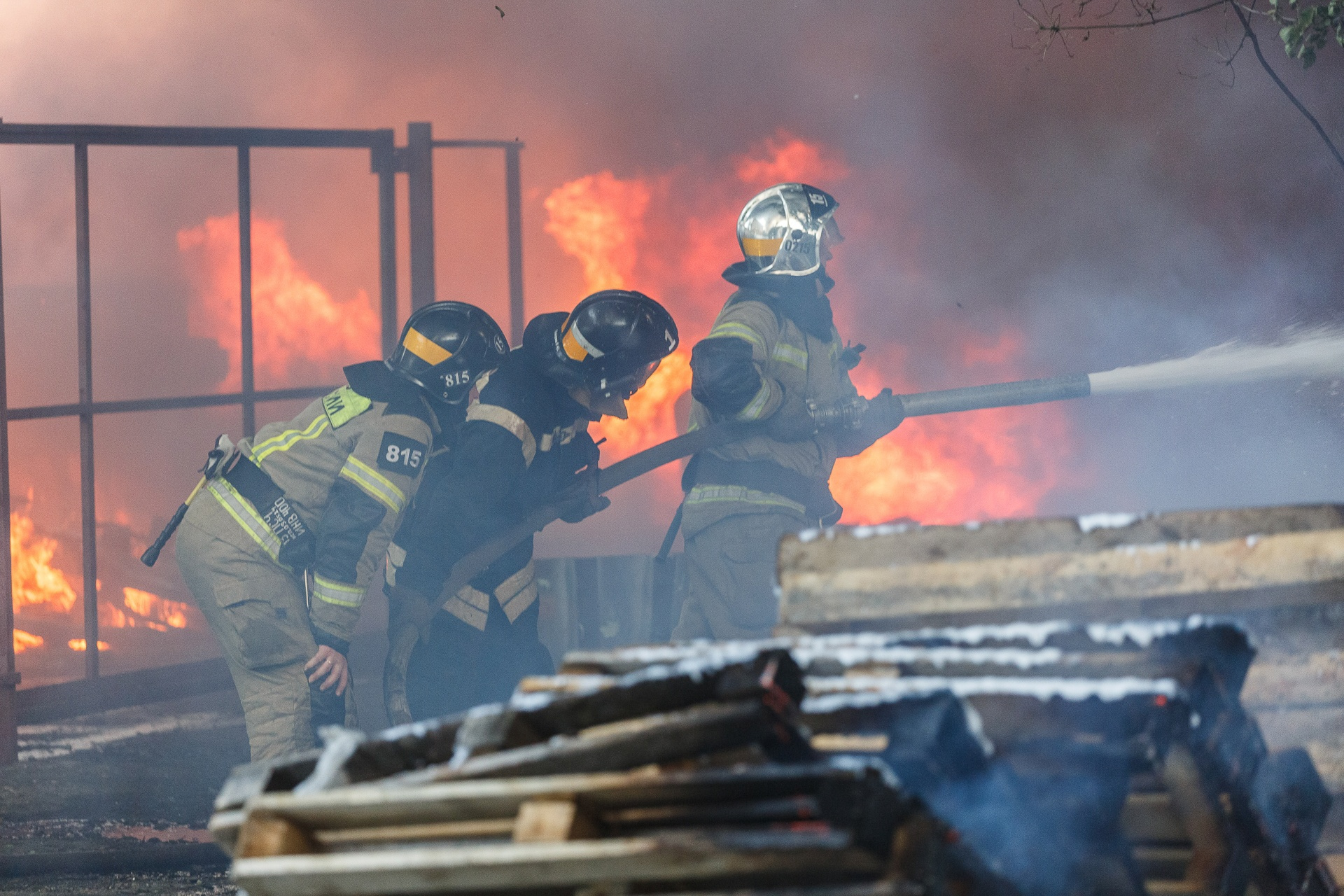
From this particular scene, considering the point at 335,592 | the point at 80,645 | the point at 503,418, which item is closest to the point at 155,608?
the point at 80,645

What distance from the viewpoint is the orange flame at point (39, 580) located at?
742 cm

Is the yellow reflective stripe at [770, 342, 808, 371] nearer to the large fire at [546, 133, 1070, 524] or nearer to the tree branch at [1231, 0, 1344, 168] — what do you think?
the tree branch at [1231, 0, 1344, 168]

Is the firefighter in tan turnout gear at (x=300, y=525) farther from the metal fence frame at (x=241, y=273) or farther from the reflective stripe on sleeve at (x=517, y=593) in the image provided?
the metal fence frame at (x=241, y=273)

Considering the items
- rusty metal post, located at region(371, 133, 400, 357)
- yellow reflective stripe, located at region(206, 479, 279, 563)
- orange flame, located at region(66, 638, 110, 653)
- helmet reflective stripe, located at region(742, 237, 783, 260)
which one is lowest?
orange flame, located at region(66, 638, 110, 653)

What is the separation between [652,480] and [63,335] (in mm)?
5056

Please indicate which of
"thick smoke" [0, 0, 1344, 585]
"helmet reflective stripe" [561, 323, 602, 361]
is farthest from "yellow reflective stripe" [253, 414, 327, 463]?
"thick smoke" [0, 0, 1344, 585]

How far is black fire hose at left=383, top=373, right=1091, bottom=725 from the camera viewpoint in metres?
4.11

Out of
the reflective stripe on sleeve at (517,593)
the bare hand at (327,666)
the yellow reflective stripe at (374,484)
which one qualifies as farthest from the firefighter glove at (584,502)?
the bare hand at (327,666)

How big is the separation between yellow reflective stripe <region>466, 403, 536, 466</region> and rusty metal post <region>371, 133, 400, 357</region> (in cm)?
265

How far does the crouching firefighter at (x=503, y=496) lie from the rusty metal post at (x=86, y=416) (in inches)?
90.3

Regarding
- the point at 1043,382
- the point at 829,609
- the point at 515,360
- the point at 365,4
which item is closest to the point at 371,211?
the point at 365,4

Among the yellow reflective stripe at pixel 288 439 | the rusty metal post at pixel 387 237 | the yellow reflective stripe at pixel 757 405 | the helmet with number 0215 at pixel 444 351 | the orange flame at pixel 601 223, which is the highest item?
the orange flame at pixel 601 223

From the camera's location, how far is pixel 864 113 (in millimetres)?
7344

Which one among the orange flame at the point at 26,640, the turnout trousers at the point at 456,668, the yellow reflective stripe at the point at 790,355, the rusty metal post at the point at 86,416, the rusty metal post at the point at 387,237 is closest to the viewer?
the turnout trousers at the point at 456,668
